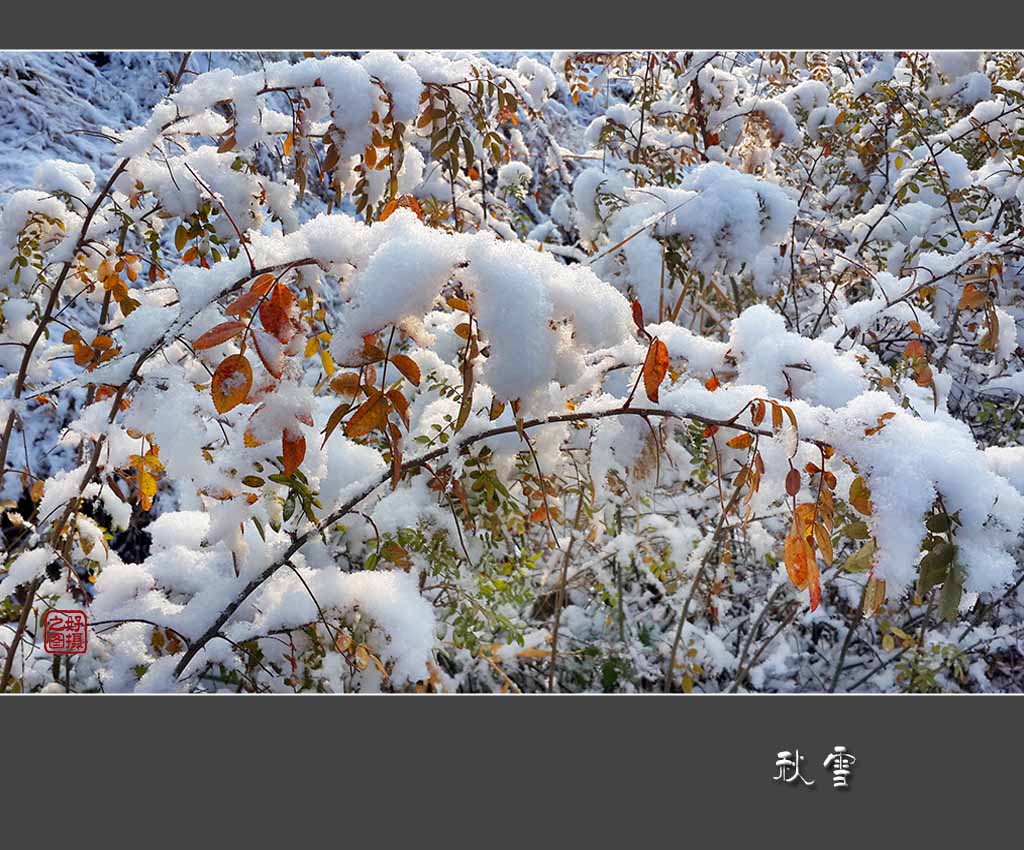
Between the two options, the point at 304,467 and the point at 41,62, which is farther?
the point at 41,62

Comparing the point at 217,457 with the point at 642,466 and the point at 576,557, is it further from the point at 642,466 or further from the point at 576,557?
the point at 576,557

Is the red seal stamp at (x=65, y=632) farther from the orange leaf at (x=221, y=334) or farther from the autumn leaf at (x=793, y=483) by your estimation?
the autumn leaf at (x=793, y=483)

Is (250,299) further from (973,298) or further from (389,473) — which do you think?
(973,298)

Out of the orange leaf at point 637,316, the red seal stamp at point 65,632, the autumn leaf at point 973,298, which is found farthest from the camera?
the autumn leaf at point 973,298

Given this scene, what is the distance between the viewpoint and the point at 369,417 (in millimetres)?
690

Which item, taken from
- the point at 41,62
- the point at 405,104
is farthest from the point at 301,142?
the point at 41,62

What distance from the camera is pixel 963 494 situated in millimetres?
757

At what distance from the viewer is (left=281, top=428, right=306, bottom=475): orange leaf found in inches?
29.0

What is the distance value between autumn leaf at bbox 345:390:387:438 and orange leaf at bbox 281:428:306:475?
0.08 meters

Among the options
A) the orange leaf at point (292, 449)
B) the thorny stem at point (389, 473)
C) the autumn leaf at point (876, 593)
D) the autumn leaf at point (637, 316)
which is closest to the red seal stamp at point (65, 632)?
the thorny stem at point (389, 473)

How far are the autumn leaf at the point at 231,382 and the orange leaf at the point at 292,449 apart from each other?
0.22 ft

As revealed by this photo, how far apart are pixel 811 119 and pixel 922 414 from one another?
5.53 ft

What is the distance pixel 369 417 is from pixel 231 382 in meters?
0.13

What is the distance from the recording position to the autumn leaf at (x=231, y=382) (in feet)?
2.30
